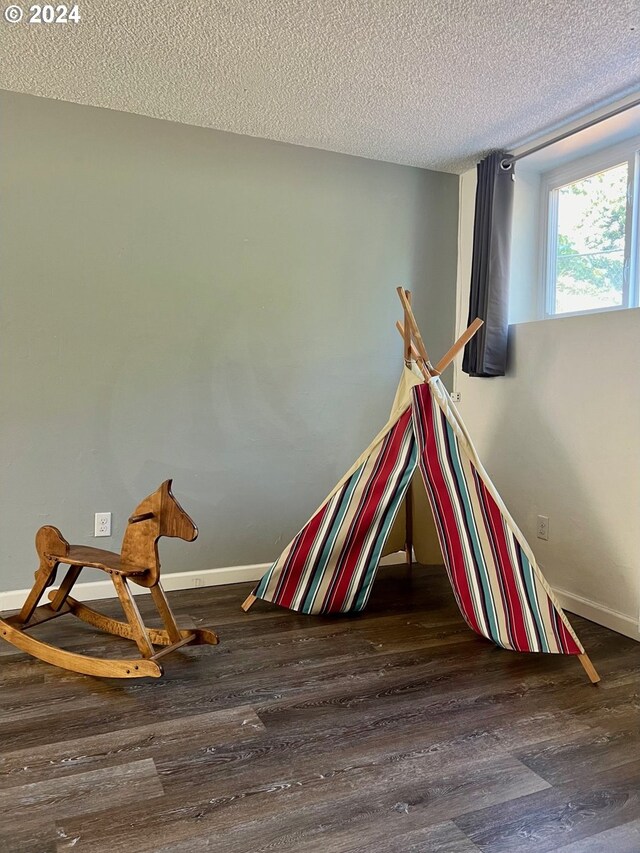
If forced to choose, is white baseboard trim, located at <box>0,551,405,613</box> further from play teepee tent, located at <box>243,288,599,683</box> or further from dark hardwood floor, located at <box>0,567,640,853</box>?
play teepee tent, located at <box>243,288,599,683</box>

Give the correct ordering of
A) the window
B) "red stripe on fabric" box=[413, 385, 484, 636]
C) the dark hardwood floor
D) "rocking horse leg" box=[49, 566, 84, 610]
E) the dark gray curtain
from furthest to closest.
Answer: the dark gray curtain → the window → "red stripe on fabric" box=[413, 385, 484, 636] → "rocking horse leg" box=[49, 566, 84, 610] → the dark hardwood floor

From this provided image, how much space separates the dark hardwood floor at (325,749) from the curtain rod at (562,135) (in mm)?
2147

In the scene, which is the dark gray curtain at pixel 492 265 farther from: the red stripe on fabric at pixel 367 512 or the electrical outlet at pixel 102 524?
the electrical outlet at pixel 102 524

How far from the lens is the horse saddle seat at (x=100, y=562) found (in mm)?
2201

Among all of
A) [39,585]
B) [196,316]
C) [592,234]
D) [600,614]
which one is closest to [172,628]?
[39,585]

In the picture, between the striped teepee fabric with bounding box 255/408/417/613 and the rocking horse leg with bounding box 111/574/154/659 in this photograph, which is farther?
the striped teepee fabric with bounding box 255/408/417/613

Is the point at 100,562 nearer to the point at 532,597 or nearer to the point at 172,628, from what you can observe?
the point at 172,628

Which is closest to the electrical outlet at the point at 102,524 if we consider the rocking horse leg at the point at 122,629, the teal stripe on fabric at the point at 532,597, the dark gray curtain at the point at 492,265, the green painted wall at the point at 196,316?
the green painted wall at the point at 196,316

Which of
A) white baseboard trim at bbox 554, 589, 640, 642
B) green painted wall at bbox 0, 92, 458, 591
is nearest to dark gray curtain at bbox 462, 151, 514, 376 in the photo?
green painted wall at bbox 0, 92, 458, 591

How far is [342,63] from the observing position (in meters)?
2.43

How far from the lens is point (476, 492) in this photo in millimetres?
2502

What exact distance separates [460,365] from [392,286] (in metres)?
0.58

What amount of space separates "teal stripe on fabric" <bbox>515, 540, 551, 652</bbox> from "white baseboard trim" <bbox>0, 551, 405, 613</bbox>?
145 centimetres

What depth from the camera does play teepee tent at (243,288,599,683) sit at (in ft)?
7.69
